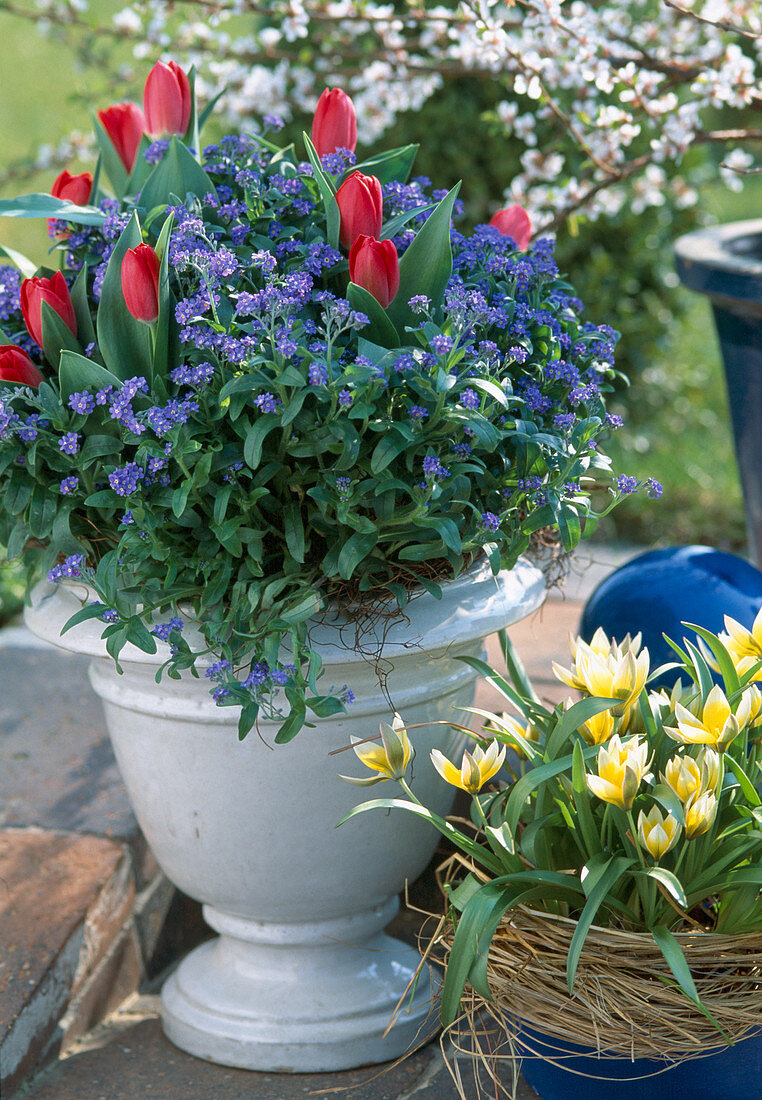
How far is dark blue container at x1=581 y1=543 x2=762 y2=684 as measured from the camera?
171cm

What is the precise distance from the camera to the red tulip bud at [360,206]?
1239 mm

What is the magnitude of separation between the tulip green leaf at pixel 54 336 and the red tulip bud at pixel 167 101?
1.24ft

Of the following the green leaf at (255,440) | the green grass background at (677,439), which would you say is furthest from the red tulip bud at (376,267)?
the green grass background at (677,439)

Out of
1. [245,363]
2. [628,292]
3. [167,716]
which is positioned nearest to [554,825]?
[167,716]

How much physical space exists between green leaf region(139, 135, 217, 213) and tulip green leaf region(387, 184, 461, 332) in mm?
281

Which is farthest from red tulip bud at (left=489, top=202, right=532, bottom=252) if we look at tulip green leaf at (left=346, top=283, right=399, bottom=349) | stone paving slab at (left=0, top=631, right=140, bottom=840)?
stone paving slab at (left=0, top=631, right=140, bottom=840)

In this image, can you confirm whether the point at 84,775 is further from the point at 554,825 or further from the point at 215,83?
the point at 215,83

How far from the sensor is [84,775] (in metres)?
1.97

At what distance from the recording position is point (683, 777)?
1.11m

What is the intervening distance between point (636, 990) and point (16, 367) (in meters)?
0.94

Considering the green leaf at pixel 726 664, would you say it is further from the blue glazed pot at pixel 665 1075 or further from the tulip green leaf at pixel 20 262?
the tulip green leaf at pixel 20 262

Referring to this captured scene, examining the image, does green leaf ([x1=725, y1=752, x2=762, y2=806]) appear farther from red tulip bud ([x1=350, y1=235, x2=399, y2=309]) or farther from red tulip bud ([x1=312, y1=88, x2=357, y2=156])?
red tulip bud ([x1=312, y1=88, x2=357, y2=156])

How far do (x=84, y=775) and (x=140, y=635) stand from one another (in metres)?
0.90

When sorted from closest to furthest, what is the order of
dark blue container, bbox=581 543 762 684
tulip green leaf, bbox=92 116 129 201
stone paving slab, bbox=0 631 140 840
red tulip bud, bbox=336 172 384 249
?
red tulip bud, bbox=336 172 384 249
tulip green leaf, bbox=92 116 129 201
dark blue container, bbox=581 543 762 684
stone paving slab, bbox=0 631 140 840
